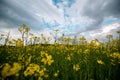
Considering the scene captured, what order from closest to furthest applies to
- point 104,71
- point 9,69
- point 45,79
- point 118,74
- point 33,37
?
point 9,69
point 45,79
point 118,74
point 104,71
point 33,37

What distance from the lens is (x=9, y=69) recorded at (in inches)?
30.4

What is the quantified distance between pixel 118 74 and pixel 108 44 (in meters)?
4.90

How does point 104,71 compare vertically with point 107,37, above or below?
below

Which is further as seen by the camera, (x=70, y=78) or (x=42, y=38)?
(x=42, y=38)

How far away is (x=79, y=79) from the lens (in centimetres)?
305

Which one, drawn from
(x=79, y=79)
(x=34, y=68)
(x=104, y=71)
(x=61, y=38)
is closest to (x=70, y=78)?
(x=79, y=79)

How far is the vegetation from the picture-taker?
2.08 m

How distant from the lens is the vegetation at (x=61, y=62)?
2079mm

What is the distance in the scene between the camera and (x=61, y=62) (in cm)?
447

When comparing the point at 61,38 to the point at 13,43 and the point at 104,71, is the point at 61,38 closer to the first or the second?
the point at 13,43

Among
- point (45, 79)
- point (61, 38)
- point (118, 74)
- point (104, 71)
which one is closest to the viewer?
point (45, 79)

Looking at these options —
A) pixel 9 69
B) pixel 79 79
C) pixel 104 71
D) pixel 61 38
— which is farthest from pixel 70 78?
pixel 61 38

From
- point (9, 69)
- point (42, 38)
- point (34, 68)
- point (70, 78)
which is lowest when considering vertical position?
point (70, 78)

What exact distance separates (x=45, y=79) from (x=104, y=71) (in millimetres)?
1842
